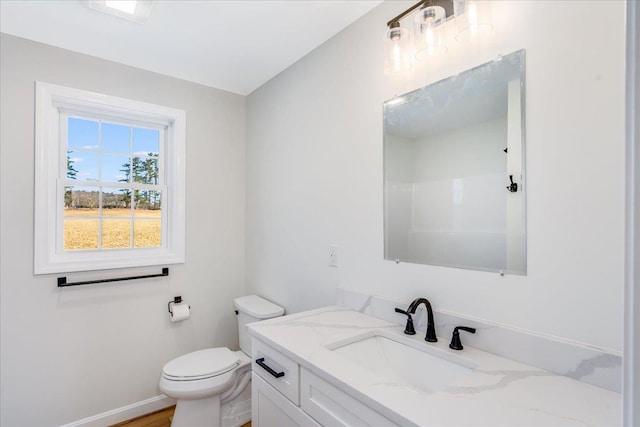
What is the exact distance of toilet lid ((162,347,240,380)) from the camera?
6.32 feet

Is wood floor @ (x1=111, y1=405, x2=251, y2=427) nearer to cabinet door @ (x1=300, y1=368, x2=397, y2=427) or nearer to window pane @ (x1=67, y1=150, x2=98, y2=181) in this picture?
cabinet door @ (x1=300, y1=368, x2=397, y2=427)

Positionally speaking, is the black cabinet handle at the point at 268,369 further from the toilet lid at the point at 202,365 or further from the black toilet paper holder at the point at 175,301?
the black toilet paper holder at the point at 175,301

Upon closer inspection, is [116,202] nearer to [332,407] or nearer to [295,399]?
[295,399]

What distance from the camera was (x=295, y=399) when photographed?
3.94 ft

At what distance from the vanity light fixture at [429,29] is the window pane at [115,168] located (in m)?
1.99

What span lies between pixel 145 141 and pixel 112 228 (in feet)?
2.29

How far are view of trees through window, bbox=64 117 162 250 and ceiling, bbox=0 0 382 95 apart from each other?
0.53 meters

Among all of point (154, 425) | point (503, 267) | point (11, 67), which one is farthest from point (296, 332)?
point (11, 67)

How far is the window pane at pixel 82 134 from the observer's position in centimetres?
223

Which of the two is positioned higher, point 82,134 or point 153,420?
point 82,134

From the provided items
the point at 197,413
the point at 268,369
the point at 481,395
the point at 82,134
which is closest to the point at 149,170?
the point at 82,134

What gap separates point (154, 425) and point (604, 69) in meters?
2.92

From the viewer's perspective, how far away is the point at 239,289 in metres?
2.78

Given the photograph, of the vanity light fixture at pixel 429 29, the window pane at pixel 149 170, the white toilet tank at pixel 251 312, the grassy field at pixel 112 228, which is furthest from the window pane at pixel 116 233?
the vanity light fixture at pixel 429 29
